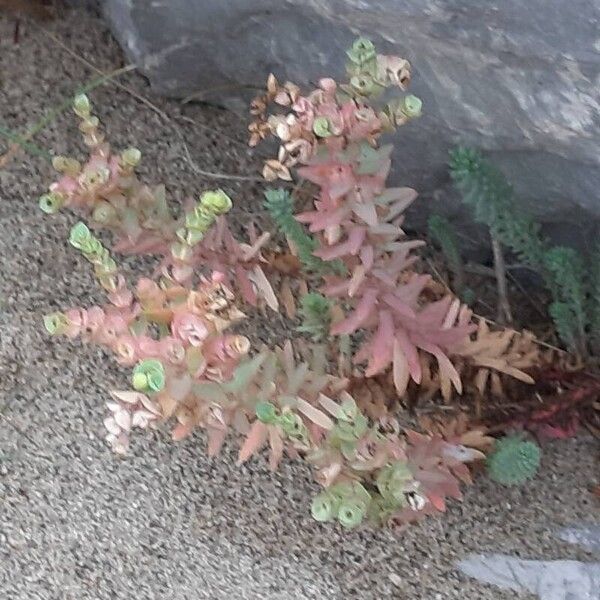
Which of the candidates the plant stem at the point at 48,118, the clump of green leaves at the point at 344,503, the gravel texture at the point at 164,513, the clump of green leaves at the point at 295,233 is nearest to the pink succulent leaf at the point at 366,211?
the clump of green leaves at the point at 295,233

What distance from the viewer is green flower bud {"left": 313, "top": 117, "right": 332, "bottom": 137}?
73 centimetres

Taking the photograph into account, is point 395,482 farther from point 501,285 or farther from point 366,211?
point 501,285

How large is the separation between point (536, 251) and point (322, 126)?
0.37 m

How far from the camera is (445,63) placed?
994mm

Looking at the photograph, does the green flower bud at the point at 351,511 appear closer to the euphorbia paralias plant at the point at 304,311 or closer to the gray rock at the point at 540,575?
the euphorbia paralias plant at the point at 304,311

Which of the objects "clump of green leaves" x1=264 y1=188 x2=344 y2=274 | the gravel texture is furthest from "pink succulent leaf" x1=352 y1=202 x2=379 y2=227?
the gravel texture

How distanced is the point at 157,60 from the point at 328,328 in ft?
1.44

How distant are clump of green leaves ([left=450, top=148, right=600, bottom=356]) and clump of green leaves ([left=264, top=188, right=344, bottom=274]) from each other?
0.47 feet

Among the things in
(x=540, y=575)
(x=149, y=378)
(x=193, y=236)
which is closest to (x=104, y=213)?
(x=193, y=236)

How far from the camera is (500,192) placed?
0.96 metres

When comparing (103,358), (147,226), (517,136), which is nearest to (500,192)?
(517,136)

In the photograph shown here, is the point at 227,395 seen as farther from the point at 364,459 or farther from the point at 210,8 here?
the point at 210,8

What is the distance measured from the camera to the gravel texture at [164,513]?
953 millimetres

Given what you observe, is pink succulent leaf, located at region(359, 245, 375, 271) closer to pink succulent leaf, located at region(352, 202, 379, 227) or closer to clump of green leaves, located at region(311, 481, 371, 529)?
pink succulent leaf, located at region(352, 202, 379, 227)
